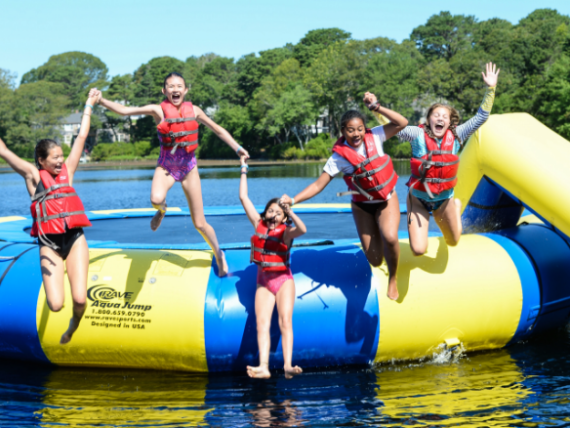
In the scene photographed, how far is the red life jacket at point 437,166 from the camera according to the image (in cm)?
466

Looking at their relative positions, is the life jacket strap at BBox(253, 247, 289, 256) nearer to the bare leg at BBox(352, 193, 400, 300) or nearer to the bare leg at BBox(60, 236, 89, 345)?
the bare leg at BBox(352, 193, 400, 300)

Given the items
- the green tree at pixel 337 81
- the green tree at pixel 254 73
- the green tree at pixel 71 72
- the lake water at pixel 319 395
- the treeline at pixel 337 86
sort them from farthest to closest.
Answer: the green tree at pixel 71 72 → the green tree at pixel 254 73 → the green tree at pixel 337 81 → the treeline at pixel 337 86 → the lake water at pixel 319 395

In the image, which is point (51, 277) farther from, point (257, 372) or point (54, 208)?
point (257, 372)

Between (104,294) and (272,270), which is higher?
(272,270)

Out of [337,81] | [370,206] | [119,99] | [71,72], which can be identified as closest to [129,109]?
[370,206]

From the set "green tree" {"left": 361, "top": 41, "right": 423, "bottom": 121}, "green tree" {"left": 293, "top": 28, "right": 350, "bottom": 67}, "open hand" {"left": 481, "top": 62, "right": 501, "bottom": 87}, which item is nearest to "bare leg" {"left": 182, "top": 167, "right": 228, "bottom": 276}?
"open hand" {"left": 481, "top": 62, "right": 501, "bottom": 87}

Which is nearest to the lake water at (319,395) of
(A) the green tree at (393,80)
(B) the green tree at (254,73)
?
(A) the green tree at (393,80)

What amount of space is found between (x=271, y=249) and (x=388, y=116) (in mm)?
1266

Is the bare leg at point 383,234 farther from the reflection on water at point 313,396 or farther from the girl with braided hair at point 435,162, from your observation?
the reflection on water at point 313,396

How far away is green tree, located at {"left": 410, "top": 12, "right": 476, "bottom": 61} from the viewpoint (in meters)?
64.3

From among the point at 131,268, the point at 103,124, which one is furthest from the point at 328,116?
the point at 131,268

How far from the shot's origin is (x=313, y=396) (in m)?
4.20

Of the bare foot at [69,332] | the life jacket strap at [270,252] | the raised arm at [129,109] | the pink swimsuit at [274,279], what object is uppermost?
the raised arm at [129,109]

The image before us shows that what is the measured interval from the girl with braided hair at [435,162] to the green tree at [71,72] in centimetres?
9902
